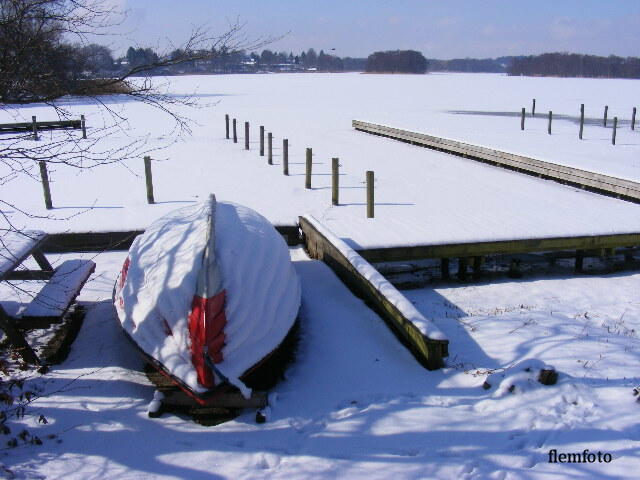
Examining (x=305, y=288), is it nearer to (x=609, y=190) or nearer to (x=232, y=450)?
(x=232, y=450)

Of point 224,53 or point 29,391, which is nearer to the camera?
point 29,391

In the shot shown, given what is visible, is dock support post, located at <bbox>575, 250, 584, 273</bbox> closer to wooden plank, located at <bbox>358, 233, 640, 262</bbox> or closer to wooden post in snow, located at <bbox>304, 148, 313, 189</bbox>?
wooden plank, located at <bbox>358, 233, 640, 262</bbox>

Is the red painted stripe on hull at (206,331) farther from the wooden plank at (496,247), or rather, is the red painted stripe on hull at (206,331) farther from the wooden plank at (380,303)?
the wooden plank at (496,247)

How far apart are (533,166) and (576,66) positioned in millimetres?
122564

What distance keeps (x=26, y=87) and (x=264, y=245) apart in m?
2.29

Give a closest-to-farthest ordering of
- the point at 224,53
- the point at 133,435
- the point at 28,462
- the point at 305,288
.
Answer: the point at 28,462 < the point at 133,435 < the point at 224,53 < the point at 305,288

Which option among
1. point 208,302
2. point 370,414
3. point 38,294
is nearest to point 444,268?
point 370,414

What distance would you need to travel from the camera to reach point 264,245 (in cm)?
547

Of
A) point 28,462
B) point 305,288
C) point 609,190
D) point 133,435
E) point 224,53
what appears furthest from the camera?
point 609,190

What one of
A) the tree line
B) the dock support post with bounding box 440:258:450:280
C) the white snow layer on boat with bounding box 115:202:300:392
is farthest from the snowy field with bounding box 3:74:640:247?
the tree line

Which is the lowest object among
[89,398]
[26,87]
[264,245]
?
[89,398]

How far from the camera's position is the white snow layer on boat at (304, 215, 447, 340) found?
5.01 metres

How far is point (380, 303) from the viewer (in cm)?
602

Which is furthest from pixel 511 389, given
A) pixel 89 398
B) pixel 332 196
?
pixel 332 196
